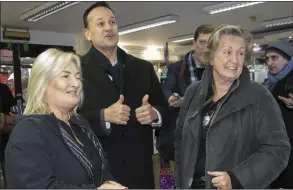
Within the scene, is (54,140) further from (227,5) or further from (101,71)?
(227,5)

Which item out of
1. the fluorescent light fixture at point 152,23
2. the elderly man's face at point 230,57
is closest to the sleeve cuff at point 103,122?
the elderly man's face at point 230,57

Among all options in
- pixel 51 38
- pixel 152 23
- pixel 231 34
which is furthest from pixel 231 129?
pixel 51 38

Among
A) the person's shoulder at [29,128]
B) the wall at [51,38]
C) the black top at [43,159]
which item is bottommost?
the black top at [43,159]

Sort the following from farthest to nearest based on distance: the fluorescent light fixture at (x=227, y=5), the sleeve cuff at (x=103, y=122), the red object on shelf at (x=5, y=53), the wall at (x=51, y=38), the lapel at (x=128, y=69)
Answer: the wall at (x=51, y=38) → the red object on shelf at (x=5, y=53) → the fluorescent light fixture at (x=227, y=5) → the lapel at (x=128, y=69) → the sleeve cuff at (x=103, y=122)

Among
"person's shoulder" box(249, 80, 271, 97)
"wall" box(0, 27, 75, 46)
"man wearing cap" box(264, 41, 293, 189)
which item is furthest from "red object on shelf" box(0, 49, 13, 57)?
"person's shoulder" box(249, 80, 271, 97)

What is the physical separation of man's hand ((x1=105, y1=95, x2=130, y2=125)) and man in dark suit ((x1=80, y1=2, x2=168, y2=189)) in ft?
0.17

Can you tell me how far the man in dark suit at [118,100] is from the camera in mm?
2027

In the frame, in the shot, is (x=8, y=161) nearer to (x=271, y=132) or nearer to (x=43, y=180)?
(x=43, y=180)

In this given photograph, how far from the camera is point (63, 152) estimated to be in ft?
4.47

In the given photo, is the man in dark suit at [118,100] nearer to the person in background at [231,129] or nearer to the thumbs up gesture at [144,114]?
the thumbs up gesture at [144,114]

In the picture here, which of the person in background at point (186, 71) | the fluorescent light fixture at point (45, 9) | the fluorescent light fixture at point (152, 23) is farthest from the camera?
the fluorescent light fixture at point (152, 23)

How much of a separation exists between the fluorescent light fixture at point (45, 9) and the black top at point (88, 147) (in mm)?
5595

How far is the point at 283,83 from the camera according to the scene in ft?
10.9

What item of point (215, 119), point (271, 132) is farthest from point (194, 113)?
point (271, 132)
